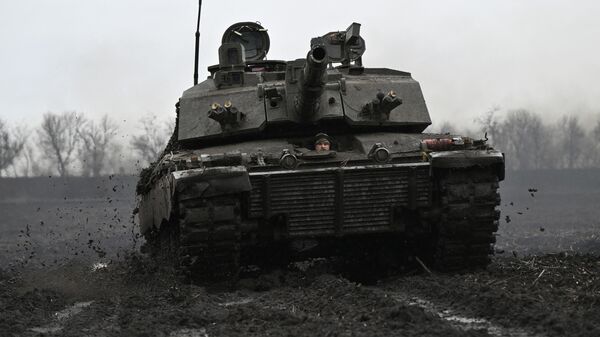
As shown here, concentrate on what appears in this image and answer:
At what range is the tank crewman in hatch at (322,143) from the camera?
36.7 ft

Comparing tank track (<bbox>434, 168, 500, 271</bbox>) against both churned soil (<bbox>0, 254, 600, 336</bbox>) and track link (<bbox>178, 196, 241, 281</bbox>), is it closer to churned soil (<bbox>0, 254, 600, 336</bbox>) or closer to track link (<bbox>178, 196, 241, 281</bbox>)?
churned soil (<bbox>0, 254, 600, 336</bbox>)

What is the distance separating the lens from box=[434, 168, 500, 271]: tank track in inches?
420

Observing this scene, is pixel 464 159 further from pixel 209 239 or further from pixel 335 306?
pixel 335 306

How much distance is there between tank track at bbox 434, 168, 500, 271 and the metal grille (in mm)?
265

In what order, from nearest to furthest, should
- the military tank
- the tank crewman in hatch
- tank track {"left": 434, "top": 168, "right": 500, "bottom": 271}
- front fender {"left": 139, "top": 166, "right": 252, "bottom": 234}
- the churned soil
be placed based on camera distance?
the churned soil, front fender {"left": 139, "top": 166, "right": 252, "bottom": 234}, the military tank, tank track {"left": 434, "top": 168, "right": 500, "bottom": 271}, the tank crewman in hatch

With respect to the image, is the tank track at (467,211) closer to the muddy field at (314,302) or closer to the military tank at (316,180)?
the military tank at (316,180)

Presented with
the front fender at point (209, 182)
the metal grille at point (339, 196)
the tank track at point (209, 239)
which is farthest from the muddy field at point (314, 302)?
the front fender at point (209, 182)

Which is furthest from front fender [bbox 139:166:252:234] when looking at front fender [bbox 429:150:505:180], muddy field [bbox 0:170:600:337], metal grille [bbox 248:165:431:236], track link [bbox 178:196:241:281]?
front fender [bbox 429:150:505:180]

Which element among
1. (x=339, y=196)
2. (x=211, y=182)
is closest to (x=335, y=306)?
(x=211, y=182)

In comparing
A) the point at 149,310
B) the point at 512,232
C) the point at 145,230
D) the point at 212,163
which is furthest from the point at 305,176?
the point at 512,232

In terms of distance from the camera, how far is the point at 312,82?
1107cm

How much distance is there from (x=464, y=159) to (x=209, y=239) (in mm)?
2743

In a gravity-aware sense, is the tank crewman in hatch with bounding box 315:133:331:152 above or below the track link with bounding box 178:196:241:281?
above

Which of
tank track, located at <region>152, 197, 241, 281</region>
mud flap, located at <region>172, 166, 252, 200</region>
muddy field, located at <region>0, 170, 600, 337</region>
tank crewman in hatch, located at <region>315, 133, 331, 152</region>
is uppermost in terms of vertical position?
tank crewman in hatch, located at <region>315, 133, 331, 152</region>
